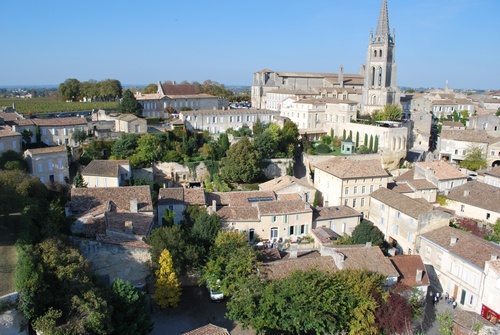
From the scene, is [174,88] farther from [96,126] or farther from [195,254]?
[195,254]

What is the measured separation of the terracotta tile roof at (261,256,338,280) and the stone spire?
152 ft

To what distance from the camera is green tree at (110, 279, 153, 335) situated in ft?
59.4

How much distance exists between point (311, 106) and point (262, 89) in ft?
63.1

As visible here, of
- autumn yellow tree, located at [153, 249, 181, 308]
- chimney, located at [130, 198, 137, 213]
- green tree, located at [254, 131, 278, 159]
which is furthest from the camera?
green tree, located at [254, 131, 278, 159]

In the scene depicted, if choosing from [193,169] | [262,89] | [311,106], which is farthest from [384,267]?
[262,89]

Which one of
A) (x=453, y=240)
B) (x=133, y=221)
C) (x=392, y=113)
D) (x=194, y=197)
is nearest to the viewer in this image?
(x=133, y=221)

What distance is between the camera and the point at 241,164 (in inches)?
1462

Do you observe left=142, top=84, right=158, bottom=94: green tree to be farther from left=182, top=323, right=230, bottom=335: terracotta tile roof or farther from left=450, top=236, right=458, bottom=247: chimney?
left=182, top=323, right=230, bottom=335: terracotta tile roof

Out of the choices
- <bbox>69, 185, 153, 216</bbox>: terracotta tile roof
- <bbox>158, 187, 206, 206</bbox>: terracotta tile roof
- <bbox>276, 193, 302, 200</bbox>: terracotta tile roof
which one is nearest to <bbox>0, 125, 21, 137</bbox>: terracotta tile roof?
<bbox>69, 185, 153, 216</bbox>: terracotta tile roof

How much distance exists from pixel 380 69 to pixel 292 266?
4544cm

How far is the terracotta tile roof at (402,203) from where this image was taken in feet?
97.3

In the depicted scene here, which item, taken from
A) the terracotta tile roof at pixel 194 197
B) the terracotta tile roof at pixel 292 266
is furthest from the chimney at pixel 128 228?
the terracotta tile roof at pixel 292 266

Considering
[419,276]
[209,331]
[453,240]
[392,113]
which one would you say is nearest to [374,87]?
[392,113]

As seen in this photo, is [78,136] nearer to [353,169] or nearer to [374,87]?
[353,169]
